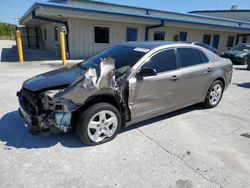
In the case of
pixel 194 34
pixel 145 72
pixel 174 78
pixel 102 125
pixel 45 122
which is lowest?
pixel 102 125

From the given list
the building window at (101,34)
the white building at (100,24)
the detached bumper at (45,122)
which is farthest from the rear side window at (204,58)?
the building window at (101,34)

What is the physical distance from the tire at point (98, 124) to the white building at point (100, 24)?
10459 millimetres

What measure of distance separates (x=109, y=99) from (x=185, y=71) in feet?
5.94

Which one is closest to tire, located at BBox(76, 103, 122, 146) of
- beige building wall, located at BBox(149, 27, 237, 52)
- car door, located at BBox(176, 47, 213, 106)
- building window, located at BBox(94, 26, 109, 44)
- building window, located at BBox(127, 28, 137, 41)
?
car door, located at BBox(176, 47, 213, 106)

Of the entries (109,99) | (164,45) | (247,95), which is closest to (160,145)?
(109,99)

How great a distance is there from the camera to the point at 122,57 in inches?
163

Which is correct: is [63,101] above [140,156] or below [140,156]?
above

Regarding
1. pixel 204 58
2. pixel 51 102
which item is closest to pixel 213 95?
pixel 204 58

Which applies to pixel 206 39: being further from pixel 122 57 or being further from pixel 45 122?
pixel 45 122

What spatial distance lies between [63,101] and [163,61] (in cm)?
204

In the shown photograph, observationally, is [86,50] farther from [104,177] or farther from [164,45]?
[104,177]

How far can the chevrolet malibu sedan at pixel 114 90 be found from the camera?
3.21 meters

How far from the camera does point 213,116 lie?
197 inches

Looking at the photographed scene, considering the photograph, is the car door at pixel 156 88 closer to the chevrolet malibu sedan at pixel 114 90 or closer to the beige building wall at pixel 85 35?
the chevrolet malibu sedan at pixel 114 90
